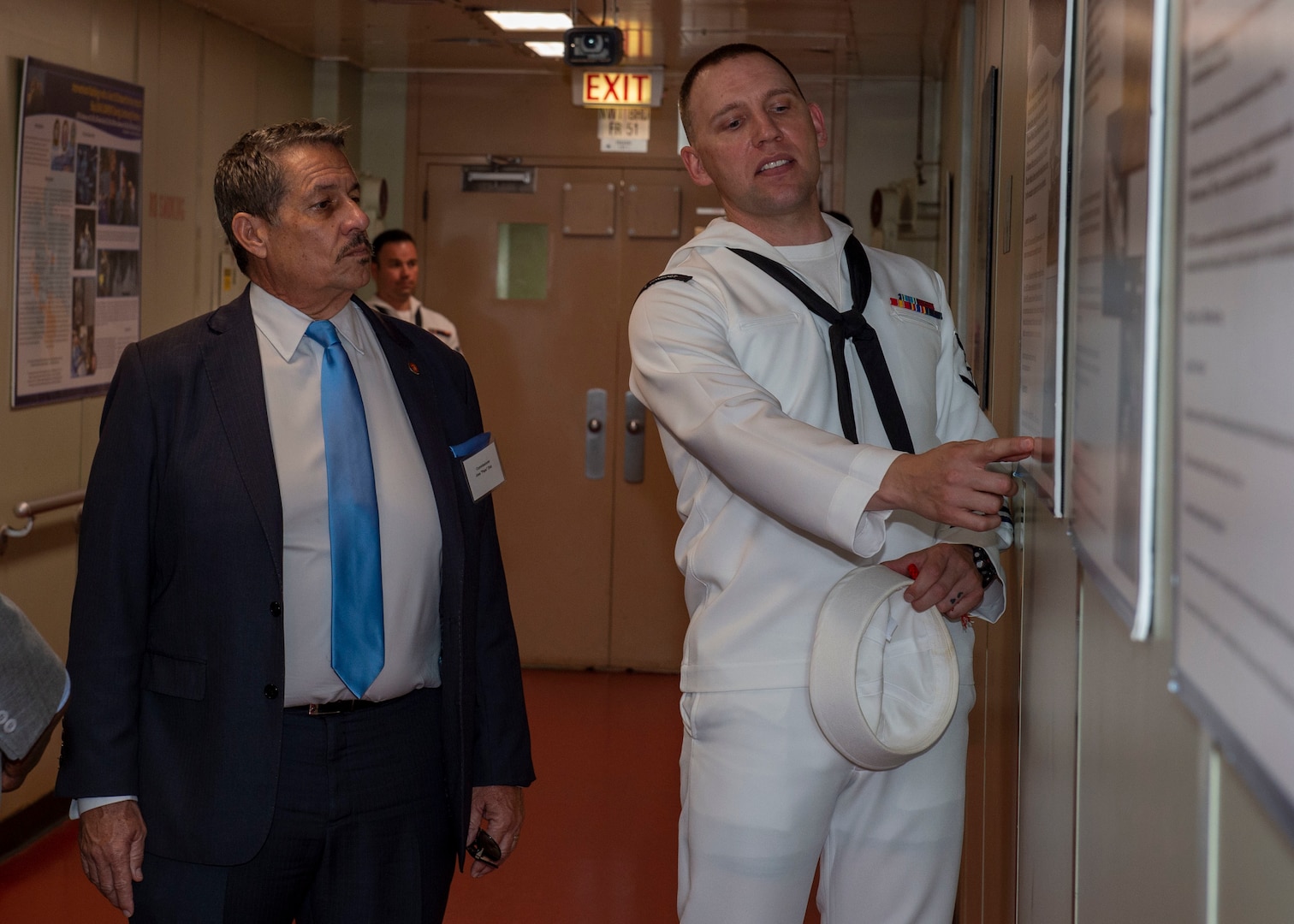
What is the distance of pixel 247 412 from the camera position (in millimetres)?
1869

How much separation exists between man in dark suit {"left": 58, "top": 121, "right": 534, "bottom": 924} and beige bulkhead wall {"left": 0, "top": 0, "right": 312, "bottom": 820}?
2291 millimetres

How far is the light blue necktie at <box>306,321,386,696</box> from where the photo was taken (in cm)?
185

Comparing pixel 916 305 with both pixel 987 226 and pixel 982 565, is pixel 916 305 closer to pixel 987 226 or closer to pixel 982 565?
pixel 982 565

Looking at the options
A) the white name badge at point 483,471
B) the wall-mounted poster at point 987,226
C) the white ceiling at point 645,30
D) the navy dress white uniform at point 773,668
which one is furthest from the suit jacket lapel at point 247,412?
the white ceiling at point 645,30

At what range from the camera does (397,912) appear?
193 cm

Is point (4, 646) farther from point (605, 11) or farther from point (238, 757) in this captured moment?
point (605, 11)

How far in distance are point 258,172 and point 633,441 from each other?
4415 mm

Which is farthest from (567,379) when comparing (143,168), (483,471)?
(483,471)

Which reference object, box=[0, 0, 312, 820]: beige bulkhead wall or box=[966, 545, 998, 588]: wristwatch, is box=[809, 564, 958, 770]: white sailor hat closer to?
box=[966, 545, 998, 588]: wristwatch

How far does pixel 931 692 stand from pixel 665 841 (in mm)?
2823

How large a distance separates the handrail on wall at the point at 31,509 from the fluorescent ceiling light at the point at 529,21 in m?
2.37

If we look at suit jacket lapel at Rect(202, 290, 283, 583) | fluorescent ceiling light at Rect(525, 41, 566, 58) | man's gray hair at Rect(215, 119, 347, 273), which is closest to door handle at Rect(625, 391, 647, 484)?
fluorescent ceiling light at Rect(525, 41, 566, 58)

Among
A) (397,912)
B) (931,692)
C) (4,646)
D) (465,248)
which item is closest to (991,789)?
(931,692)

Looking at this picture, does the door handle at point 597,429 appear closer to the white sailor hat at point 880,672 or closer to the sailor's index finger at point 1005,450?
the white sailor hat at point 880,672
